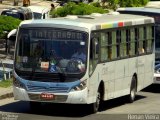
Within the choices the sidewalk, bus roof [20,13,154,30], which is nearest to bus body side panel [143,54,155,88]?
bus roof [20,13,154,30]

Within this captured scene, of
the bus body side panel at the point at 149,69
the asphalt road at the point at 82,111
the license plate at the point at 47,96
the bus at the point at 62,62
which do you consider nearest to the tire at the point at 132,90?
the asphalt road at the point at 82,111

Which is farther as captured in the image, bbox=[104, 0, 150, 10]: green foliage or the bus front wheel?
bbox=[104, 0, 150, 10]: green foliage

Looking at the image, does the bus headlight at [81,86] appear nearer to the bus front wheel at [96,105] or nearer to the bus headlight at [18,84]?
the bus front wheel at [96,105]

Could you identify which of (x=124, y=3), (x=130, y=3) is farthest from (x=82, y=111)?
(x=130, y=3)

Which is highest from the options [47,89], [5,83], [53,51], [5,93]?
[53,51]

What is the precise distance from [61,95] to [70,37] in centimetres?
145

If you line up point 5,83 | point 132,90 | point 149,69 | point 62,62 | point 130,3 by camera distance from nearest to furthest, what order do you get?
point 62,62 → point 132,90 → point 5,83 → point 149,69 → point 130,3

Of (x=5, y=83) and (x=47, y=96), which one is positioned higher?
(x=47, y=96)

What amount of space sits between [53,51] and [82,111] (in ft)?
6.75

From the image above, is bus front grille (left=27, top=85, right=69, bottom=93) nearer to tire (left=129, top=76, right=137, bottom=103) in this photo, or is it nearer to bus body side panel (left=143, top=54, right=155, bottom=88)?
tire (left=129, top=76, right=137, bottom=103)

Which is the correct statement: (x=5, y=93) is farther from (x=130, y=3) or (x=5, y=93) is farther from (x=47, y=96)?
(x=130, y=3)

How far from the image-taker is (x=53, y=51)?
61.2 feet

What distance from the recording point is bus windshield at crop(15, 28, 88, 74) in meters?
18.5

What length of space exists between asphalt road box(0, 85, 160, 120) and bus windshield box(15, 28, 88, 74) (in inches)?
43.5
